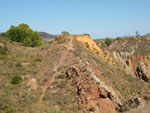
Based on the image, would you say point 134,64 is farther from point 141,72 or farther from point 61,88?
point 61,88

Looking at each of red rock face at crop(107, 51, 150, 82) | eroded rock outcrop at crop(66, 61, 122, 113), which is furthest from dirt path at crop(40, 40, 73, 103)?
red rock face at crop(107, 51, 150, 82)

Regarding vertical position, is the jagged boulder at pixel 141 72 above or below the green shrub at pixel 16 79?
below

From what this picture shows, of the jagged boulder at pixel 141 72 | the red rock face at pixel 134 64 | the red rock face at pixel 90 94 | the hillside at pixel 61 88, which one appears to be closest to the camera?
the hillside at pixel 61 88

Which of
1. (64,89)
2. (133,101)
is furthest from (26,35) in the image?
(133,101)

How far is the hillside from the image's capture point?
13759mm

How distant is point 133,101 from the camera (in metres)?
13.9

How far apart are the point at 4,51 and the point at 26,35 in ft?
82.9

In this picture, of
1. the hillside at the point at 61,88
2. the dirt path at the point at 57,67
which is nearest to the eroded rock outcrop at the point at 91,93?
the hillside at the point at 61,88

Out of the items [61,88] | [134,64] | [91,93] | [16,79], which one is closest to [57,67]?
[61,88]

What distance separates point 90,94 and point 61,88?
3126mm

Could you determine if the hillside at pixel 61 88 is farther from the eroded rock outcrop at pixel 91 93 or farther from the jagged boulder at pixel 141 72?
the jagged boulder at pixel 141 72

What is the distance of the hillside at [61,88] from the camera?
13759mm

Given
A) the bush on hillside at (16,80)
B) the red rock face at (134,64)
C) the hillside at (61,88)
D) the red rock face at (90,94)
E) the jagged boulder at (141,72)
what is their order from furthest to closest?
the red rock face at (134,64) → the jagged boulder at (141,72) → the bush on hillside at (16,80) → the red rock face at (90,94) → the hillside at (61,88)

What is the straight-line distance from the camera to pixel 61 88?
16.5m
